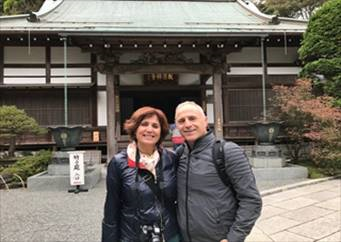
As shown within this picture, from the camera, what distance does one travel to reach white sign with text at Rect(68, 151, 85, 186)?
24.3 ft

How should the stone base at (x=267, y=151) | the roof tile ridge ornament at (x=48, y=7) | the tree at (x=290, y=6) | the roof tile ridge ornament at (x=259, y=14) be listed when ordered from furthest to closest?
the tree at (x=290, y=6) → the roof tile ridge ornament at (x=259, y=14) → the roof tile ridge ornament at (x=48, y=7) → the stone base at (x=267, y=151)

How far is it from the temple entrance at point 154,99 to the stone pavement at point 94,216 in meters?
6.46

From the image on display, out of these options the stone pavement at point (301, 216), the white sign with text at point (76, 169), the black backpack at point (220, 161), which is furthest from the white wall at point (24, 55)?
the black backpack at point (220, 161)

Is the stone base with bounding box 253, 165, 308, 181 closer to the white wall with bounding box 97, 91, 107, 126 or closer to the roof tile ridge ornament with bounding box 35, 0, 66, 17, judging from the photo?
the white wall with bounding box 97, 91, 107, 126

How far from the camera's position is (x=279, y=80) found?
12.5 m

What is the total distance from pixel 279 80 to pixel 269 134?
426cm

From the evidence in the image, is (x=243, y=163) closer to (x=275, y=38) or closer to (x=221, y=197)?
(x=221, y=197)

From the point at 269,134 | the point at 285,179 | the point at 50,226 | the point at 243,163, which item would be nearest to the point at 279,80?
the point at 269,134

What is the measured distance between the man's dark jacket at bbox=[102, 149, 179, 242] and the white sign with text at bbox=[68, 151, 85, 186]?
5.54 m

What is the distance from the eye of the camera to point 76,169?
7441mm

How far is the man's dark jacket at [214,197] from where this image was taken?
1.94m

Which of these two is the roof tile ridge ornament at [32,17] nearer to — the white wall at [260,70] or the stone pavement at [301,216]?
the white wall at [260,70]

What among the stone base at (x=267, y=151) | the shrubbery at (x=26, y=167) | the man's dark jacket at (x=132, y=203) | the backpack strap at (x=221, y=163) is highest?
the backpack strap at (x=221, y=163)

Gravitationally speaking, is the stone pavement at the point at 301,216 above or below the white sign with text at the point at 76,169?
below
